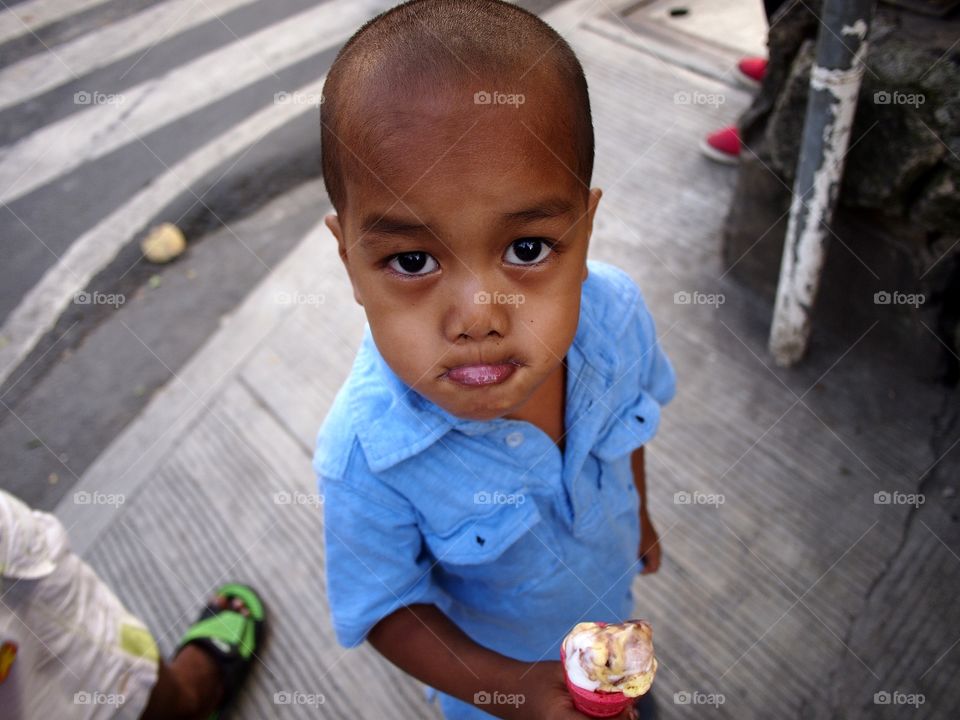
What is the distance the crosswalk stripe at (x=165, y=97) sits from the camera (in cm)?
488

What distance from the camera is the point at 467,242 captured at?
102 centimetres

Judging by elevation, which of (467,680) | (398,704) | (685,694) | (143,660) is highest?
(467,680)

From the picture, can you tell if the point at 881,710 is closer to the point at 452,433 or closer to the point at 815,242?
the point at 815,242

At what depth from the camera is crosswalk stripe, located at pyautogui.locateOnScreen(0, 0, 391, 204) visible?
488cm

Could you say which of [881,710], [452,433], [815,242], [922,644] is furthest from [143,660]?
[815,242]

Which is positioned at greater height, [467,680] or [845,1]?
[845,1]

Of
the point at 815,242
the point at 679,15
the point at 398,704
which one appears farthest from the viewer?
the point at 679,15

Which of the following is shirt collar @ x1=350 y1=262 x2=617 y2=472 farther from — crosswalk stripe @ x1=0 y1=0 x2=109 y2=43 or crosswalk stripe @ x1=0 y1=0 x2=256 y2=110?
crosswalk stripe @ x1=0 y1=0 x2=109 y2=43

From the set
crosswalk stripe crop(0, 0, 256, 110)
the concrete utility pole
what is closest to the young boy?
the concrete utility pole

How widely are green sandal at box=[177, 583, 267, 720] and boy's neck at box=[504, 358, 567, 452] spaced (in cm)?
140

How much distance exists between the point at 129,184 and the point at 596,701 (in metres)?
4.46

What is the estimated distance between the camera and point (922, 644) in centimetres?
216

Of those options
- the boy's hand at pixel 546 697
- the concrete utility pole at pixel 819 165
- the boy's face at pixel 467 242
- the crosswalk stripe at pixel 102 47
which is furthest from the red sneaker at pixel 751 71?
the crosswalk stripe at pixel 102 47

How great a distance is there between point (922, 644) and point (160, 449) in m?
2.67
